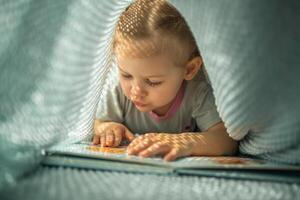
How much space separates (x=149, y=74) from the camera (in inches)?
35.4

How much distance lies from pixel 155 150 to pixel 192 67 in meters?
0.28

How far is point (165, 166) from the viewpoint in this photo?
699 mm

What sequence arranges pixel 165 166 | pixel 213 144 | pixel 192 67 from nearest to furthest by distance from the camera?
pixel 165 166, pixel 213 144, pixel 192 67

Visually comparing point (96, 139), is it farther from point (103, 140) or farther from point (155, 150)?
point (155, 150)

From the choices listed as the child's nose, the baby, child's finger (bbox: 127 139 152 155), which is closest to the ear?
the baby

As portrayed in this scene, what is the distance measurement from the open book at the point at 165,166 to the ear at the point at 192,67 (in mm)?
296

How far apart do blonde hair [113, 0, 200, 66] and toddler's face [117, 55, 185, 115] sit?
0.05ft

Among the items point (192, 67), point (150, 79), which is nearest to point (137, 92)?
point (150, 79)

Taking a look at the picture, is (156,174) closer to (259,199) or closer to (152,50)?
(259,199)

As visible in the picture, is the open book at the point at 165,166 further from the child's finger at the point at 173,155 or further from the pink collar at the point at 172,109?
the pink collar at the point at 172,109

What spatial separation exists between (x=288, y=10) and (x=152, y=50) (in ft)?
0.88

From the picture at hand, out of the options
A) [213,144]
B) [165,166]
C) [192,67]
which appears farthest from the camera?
[192,67]

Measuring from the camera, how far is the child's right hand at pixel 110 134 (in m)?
0.88

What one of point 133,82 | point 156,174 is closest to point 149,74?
point 133,82
